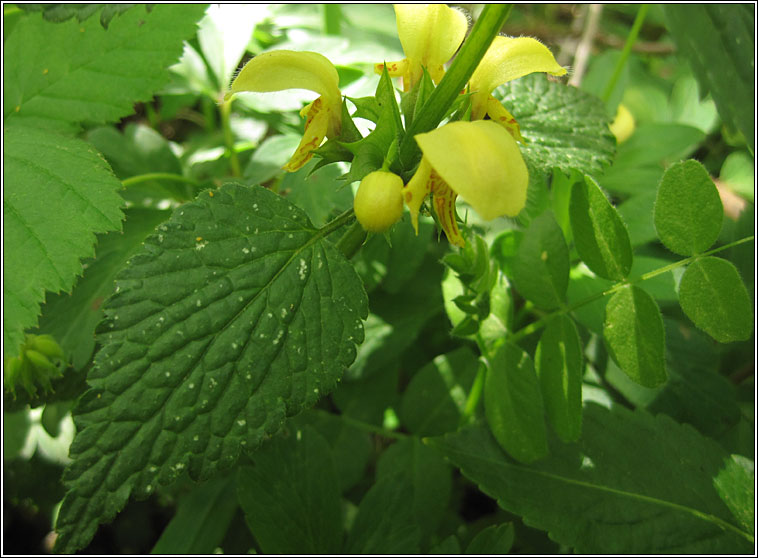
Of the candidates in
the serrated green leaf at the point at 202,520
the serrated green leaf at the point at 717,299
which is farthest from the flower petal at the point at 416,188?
the serrated green leaf at the point at 202,520

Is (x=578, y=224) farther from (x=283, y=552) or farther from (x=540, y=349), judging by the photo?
(x=283, y=552)

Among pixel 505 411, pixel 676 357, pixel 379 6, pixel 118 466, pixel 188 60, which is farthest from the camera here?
pixel 379 6

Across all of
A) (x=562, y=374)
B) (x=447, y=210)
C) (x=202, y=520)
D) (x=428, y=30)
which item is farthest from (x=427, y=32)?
(x=202, y=520)

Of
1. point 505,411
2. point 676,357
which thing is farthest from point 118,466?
point 676,357

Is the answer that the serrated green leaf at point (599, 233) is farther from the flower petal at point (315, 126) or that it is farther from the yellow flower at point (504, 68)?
the flower petal at point (315, 126)

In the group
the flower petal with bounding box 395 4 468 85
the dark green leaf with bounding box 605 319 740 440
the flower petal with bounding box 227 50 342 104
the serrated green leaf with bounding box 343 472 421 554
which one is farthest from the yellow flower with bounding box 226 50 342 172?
the dark green leaf with bounding box 605 319 740 440

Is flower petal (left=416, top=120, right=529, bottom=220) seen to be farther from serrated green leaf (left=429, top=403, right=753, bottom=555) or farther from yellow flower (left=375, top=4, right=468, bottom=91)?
serrated green leaf (left=429, top=403, right=753, bottom=555)

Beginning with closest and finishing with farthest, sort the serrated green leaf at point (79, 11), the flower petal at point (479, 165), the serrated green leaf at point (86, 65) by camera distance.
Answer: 1. the flower petal at point (479, 165)
2. the serrated green leaf at point (86, 65)
3. the serrated green leaf at point (79, 11)
